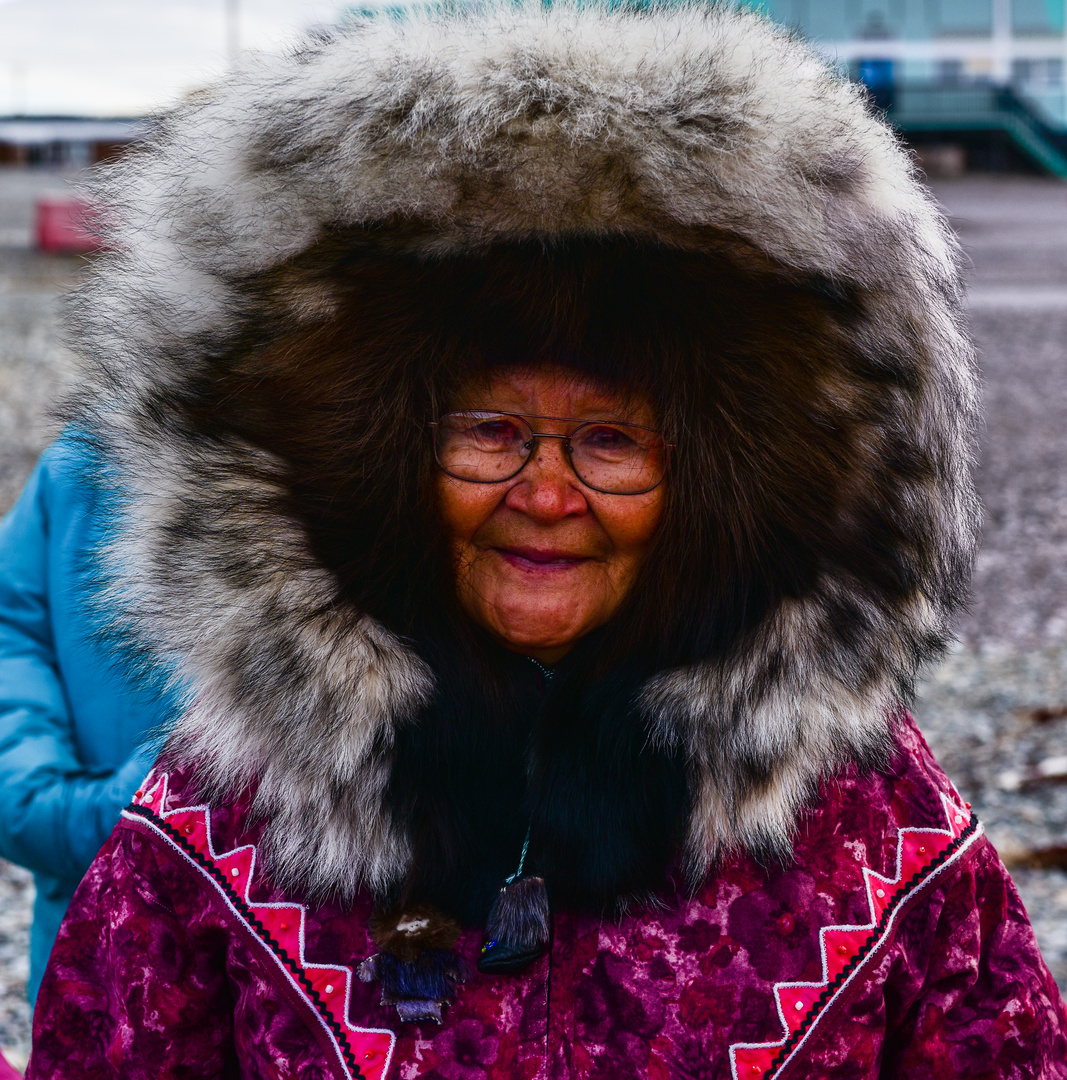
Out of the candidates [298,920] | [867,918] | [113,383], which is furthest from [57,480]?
[867,918]

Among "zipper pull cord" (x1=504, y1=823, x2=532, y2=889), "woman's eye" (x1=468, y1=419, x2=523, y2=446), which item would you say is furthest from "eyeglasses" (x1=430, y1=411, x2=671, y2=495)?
"zipper pull cord" (x1=504, y1=823, x2=532, y2=889)

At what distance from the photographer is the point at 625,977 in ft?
4.67

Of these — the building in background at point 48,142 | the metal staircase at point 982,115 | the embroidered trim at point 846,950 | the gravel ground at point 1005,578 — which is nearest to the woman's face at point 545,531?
the embroidered trim at point 846,950

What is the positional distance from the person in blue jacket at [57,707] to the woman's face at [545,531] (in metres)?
0.65

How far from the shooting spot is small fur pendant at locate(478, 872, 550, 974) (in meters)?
1.40

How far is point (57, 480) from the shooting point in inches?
77.4

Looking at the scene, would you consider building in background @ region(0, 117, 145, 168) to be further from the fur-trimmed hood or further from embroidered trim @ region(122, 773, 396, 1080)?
embroidered trim @ region(122, 773, 396, 1080)

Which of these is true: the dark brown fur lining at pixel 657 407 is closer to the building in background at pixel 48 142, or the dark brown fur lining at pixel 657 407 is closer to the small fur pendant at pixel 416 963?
the small fur pendant at pixel 416 963

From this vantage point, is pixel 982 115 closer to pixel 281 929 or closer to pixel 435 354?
pixel 435 354

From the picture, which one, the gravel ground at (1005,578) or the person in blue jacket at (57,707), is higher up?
the person in blue jacket at (57,707)

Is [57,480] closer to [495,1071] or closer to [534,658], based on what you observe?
[534,658]

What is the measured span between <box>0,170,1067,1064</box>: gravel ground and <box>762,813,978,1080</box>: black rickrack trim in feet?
1.53

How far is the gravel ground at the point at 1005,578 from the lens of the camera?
152 inches

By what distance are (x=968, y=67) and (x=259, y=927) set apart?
24886 mm
